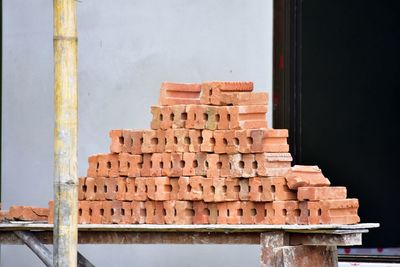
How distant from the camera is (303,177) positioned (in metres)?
10.1

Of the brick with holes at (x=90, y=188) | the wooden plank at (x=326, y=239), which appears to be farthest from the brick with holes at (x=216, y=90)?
the wooden plank at (x=326, y=239)

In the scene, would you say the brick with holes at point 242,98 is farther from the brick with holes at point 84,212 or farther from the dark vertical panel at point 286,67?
the dark vertical panel at point 286,67

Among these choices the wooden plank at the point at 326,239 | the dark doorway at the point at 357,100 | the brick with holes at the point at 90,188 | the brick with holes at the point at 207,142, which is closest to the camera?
the wooden plank at the point at 326,239

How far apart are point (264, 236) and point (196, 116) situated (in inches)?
43.7

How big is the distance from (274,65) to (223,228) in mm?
3414

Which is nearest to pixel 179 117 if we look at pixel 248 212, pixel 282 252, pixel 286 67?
pixel 248 212

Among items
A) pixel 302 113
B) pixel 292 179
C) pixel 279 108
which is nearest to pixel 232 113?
pixel 292 179

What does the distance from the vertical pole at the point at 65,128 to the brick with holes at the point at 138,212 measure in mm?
2298

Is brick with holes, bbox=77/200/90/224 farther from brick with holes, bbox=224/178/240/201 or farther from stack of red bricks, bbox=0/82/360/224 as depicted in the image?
brick with holes, bbox=224/178/240/201

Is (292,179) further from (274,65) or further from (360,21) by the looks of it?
(360,21)

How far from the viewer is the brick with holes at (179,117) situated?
10.3 meters

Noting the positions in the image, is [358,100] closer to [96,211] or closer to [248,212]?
[248,212]

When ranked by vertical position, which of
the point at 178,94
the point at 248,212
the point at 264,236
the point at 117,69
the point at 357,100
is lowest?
the point at 264,236

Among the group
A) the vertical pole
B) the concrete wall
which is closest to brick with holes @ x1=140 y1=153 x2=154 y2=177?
the vertical pole
